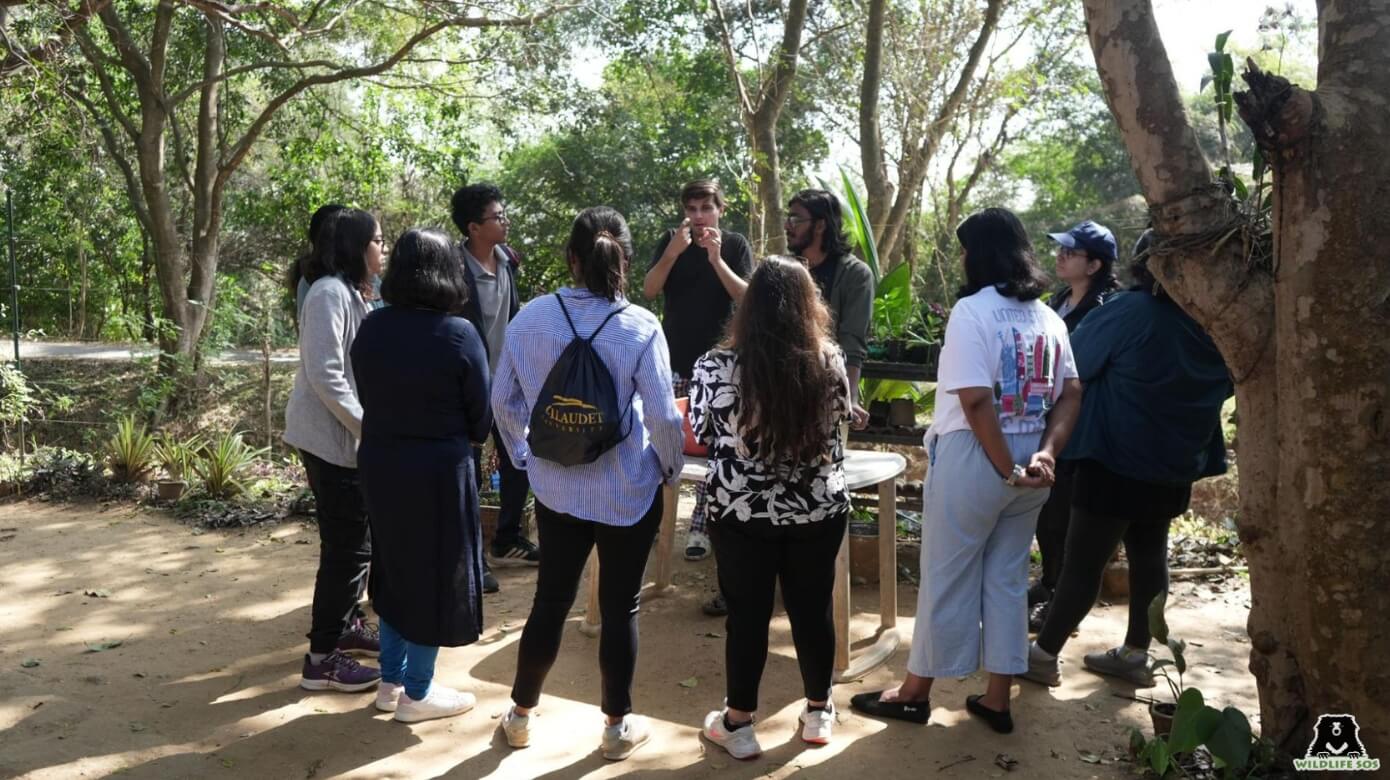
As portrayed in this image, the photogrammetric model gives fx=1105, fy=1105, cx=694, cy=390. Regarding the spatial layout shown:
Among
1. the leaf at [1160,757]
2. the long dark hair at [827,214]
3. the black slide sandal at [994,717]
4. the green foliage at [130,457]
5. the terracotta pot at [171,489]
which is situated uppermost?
the long dark hair at [827,214]

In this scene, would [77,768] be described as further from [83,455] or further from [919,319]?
[83,455]

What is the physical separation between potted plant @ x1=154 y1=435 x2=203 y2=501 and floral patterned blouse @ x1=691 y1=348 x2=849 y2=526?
486cm

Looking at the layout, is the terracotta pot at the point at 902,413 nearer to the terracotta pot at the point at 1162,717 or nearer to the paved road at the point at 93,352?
the terracotta pot at the point at 1162,717

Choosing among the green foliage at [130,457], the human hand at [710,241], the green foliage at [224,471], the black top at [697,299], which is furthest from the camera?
the green foliage at [130,457]

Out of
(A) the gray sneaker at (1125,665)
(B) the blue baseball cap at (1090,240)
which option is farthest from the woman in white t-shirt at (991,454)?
(B) the blue baseball cap at (1090,240)

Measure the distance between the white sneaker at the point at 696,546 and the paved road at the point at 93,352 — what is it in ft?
35.4

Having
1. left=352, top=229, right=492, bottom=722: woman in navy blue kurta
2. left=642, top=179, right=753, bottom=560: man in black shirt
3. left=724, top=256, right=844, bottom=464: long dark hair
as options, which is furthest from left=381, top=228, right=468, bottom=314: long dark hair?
left=642, top=179, right=753, bottom=560: man in black shirt

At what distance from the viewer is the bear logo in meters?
3.01

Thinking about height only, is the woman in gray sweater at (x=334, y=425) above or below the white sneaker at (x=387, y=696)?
above

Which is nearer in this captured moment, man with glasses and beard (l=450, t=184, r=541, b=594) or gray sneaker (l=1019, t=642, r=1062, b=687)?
gray sneaker (l=1019, t=642, r=1062, b=687)

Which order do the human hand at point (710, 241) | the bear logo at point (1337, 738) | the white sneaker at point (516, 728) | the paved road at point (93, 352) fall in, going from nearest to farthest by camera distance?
the bear logo at point (1337, 738), the white sneaker at point (516, 728), the human hand at point (710, 241), the paved road at point (93, 352)

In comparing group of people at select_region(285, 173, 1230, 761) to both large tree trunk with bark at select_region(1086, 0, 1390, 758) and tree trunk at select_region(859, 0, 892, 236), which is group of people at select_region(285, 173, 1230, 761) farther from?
tree trunk at select_region(859, 0, 892, 236)

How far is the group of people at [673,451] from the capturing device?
3213 millimetres

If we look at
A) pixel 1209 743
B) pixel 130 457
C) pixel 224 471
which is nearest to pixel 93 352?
pixel 130 457
